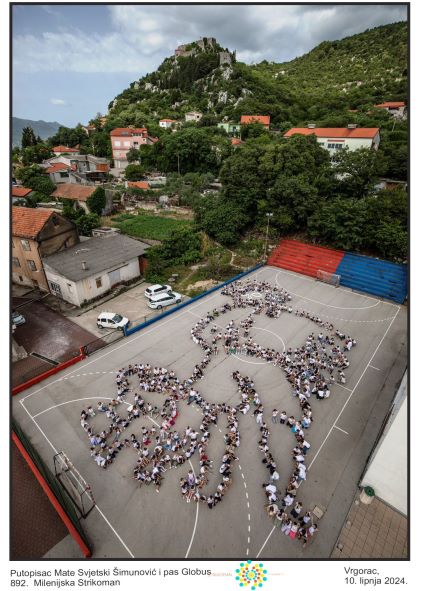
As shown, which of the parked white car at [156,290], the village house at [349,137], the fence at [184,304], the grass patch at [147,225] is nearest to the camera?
the fence at [184,304]

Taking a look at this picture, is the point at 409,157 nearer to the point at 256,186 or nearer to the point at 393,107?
the point at 256,186

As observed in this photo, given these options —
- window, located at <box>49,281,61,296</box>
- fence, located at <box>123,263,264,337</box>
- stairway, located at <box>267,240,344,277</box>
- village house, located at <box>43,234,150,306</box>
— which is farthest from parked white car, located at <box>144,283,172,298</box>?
stairway, located at <box>267,240,344,277</box>

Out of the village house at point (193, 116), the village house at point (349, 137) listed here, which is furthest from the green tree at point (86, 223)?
the village house at point (193, 116)

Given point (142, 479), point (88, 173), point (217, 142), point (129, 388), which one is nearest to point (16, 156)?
point (88, 173)

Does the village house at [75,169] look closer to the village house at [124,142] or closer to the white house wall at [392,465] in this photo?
the village house at [124,142]

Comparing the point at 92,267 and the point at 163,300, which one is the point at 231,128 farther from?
the point at 163,300

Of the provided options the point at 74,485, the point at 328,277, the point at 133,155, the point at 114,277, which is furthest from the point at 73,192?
the point at 74,485

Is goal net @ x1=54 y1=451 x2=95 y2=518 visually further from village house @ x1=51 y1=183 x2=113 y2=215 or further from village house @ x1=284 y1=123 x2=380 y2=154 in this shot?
village house @ x1=284 y1=123 x2=380 y2=154
